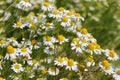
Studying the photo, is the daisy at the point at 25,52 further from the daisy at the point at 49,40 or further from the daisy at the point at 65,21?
the daisy at the point at 65,21

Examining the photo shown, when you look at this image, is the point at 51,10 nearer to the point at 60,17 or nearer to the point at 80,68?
the point at 60,17

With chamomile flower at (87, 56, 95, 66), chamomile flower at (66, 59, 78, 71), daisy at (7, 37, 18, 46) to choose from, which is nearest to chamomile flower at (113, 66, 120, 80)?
chamomile flower at (87, 56, 95, 66)

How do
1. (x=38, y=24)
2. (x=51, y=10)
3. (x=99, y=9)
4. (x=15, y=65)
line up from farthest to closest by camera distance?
(x=99, y=9) → (x=51, y=10) → (x=38, y=24) → (x=15, y=65)

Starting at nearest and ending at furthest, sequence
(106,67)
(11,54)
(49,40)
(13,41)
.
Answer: (11,54)
(106,67)
(49,40)
(13,41)

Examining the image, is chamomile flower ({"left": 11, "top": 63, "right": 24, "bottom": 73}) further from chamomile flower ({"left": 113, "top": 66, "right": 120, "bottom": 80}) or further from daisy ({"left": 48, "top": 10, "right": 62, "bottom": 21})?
chamomile flower ({"left": 113, "top": 66, "right": 120, "bottom": 80})

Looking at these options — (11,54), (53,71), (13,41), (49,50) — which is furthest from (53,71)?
(13,41)

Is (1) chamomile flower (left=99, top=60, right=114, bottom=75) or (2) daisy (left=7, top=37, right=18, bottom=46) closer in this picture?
(1) chamomile flower (left=99, top=60, right=114, bottom=75)

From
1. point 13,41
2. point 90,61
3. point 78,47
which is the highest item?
point 13,41

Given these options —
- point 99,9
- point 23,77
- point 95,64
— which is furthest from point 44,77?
point 99,9

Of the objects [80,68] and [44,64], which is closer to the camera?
[80,68]

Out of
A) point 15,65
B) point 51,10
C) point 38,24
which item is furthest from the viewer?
point 51,10

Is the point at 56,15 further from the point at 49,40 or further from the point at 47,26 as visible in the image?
the point at 49,40
